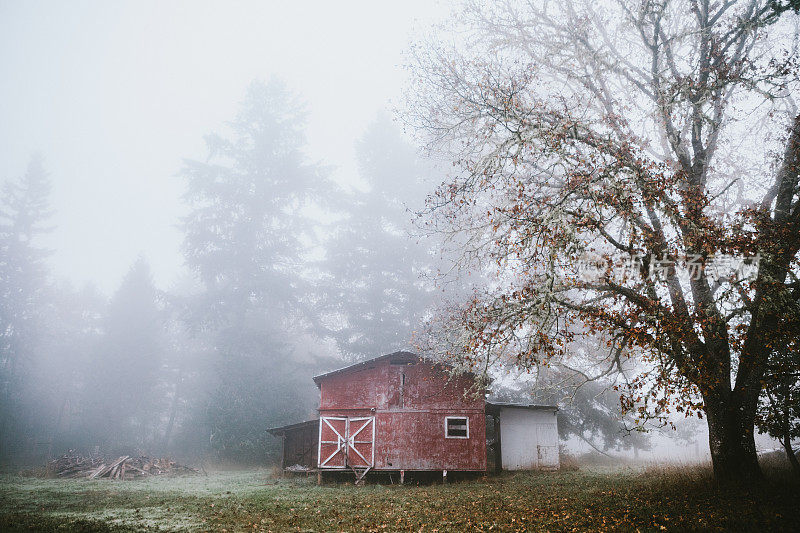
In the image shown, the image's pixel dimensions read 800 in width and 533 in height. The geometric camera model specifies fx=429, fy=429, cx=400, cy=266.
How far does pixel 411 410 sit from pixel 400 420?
66 centimetres

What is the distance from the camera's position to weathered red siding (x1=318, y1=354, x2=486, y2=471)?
18.8 m

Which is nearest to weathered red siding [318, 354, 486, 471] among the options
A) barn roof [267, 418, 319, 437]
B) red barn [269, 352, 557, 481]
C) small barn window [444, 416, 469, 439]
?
red barn [269, 352, 557, 481]

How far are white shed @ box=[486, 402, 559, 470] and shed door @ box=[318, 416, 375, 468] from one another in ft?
21.3

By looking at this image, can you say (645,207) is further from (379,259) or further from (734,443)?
(379,259)

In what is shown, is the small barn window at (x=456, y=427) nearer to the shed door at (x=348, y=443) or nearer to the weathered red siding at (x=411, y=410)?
the weathered red siding at (x=411, y=410)

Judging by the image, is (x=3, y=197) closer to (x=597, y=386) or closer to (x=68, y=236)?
(x=597, y=386)

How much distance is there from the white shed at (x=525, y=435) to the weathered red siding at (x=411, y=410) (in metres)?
3.20

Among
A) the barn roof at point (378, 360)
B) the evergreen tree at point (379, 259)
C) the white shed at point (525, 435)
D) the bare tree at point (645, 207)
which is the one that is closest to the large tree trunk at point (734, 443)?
the bare tree at point (645, 207)

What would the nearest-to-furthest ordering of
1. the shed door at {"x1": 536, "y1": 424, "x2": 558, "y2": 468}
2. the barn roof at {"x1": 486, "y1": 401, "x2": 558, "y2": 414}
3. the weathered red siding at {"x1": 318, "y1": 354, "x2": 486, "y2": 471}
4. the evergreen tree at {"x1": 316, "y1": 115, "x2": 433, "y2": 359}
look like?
the weathered red siding at {"x1": 318, "y1": 354, "x2": 486, "y2": 471} → the barn roof at {"x1": 486, "y1": 401, "x2": 558, "y2": 414} → the shed door at {"x1": 536, "y1": 424, "x2": 558, "y2": 468} → the evergreen tree at {"x1": 316, "y1": 115, "x2": 433, "y2": 359}

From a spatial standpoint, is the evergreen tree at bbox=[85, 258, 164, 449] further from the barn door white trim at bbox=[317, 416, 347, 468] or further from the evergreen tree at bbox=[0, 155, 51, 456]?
the barn door white trim at bbox=[317, 416, 347, 468]

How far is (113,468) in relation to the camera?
2295 cm

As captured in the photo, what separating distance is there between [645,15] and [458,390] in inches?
600

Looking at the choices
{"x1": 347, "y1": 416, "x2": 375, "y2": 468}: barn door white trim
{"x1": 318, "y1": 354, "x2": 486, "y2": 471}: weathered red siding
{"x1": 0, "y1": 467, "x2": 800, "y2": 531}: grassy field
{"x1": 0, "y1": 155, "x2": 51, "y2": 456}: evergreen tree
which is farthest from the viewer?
{"x1": 0, "y1": 155, "x2": 51, "y2": 456}: evergreen tree

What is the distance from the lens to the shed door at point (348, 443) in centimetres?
1898
